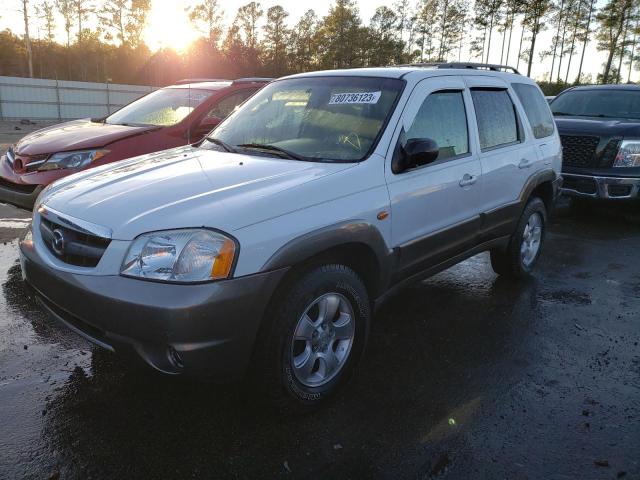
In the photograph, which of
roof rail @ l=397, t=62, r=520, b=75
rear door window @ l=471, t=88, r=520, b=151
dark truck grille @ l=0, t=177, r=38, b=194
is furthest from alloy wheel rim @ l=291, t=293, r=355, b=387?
dark truck grille @ l=0, t=177, r=38, b=194

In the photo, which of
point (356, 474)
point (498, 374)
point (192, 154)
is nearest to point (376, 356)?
point (498, 374)

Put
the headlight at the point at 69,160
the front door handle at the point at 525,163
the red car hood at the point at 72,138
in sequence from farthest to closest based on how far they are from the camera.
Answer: the red car hood at the point at 72,138
the headlight at the point at 69,160
the front door handle at the point at 525,163

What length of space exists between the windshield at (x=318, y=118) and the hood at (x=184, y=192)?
229 mm

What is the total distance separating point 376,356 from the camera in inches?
141

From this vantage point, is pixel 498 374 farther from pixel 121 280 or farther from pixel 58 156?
pixel 58 156

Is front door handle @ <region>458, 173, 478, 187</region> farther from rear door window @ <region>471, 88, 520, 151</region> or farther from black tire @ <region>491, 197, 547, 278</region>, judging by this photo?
black tire @ <region>491, 197, 547, 278</region>

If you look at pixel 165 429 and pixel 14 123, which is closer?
pixel 165 429

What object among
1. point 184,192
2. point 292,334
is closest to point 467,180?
point 292,334

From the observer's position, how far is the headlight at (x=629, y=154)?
7367mm

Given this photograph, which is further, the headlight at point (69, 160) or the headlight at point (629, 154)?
the headlight at point (629, 154)

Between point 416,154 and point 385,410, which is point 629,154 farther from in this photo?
point 385,410

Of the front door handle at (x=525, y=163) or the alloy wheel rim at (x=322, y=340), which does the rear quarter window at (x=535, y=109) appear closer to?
the front door handle at (x=525, y=163)

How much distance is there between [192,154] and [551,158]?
332 centimetres

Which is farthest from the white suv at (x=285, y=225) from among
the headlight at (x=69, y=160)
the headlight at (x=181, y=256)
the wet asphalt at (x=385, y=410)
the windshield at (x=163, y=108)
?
the windshield at (x=163, y=108)
